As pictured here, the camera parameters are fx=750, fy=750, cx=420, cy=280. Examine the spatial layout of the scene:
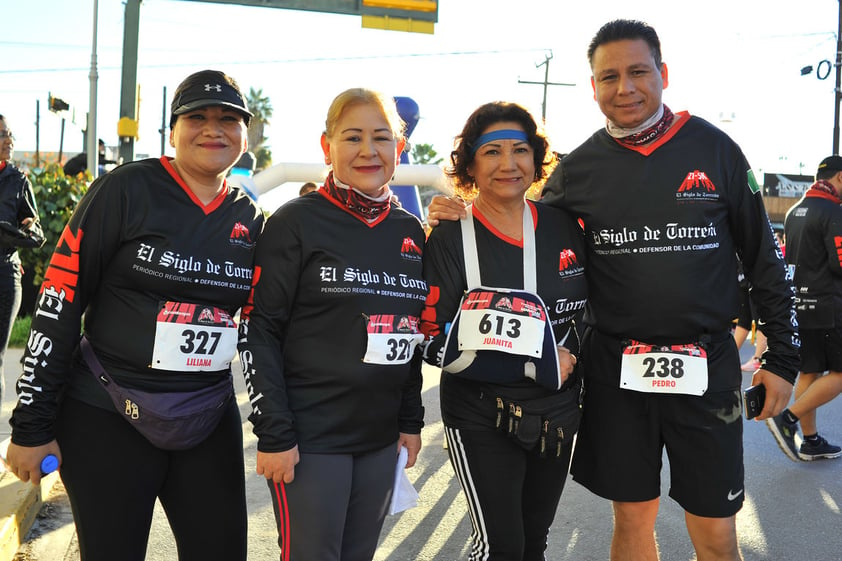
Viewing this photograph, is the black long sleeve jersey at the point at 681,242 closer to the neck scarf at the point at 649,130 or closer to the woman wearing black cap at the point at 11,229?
the neck scarf at the point at 649,130

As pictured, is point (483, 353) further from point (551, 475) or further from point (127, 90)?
point (127, 90)

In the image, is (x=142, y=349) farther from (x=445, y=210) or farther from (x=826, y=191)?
(x=826, y=191)

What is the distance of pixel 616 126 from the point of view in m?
2.99

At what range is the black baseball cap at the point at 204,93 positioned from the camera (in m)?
2.50

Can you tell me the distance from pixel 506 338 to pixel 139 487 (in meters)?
1.29

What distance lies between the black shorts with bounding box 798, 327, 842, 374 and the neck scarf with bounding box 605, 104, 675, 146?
346cm

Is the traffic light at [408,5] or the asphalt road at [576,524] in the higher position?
the traffic light at [408,5]

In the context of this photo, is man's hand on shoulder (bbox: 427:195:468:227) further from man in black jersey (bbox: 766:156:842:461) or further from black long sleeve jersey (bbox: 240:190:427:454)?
man in black jersey (bbox: 766:156:842:461)

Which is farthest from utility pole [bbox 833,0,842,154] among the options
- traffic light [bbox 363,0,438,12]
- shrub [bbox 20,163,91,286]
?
shrub [bbox 20,163,91,286]

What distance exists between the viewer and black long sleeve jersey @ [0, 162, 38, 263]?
17.5ft

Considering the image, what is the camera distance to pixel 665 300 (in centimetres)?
282

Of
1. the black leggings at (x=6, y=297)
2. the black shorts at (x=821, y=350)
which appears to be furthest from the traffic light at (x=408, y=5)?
the black shorts at (x=821, y=350)

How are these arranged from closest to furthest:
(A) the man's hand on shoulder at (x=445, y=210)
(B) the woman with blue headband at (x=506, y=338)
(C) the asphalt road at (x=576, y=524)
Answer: (B) the woman with blue headband at (x=506, y=338) → (A) the man's hand on shoulder at (x=445, y=210) → (C) the asphalt road at (x=576, y=524)

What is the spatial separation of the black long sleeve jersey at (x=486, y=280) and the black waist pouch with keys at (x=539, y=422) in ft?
0.14
